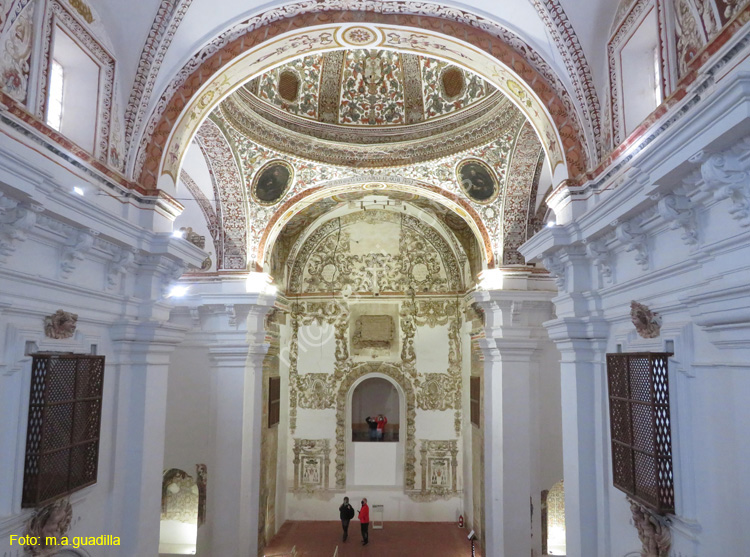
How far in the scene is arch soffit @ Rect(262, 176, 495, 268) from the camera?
11.9 meters

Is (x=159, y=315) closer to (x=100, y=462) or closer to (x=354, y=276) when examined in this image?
(x=100, y=462)

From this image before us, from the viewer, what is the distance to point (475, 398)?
1425 centimetres

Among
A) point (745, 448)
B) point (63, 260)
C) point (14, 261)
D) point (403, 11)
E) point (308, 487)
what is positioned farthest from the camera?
point (308, 487)

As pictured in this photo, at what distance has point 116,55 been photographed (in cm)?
661

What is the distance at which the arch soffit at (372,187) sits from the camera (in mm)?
11930

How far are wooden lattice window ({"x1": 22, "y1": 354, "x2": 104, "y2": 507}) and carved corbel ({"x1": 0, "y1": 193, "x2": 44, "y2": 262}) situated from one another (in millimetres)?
1028

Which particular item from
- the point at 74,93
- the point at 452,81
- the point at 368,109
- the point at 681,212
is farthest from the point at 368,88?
the point at 681,212

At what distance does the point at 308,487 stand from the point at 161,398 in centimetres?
975

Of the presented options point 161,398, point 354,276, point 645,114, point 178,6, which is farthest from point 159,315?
point 354,276

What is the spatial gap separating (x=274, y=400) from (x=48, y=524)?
30.9 ft

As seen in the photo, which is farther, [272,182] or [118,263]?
[272,182]

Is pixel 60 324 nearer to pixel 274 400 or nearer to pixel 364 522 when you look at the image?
pixel 274 400

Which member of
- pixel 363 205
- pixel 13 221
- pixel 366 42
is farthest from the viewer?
pixel 363 205

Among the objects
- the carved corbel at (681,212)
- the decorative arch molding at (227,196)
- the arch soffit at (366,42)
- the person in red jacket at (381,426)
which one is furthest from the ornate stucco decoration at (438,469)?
the carved corbel at (681,212)
